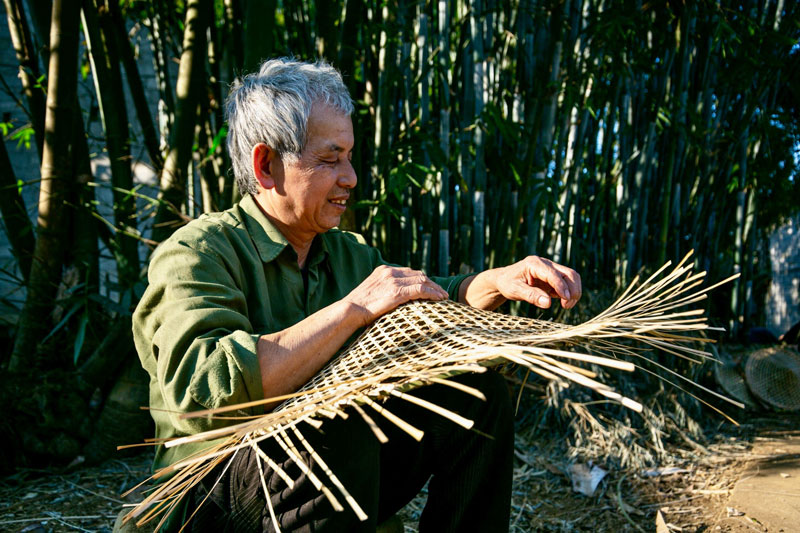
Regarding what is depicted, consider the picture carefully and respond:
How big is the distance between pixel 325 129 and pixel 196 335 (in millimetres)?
554

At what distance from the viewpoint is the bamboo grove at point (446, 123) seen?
227cm

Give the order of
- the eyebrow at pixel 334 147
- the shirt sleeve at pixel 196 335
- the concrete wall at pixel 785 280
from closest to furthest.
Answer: the shirt sleeve at pixel 196 335 → the eyebrow at pixel 334 147 → the concrete wall at pixel 785 280

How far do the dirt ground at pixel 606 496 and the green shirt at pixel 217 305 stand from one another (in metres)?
0.93

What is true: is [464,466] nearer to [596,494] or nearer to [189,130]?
[596,494]

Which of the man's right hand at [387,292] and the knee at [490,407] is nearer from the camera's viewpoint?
the man's right hand at [387,292]

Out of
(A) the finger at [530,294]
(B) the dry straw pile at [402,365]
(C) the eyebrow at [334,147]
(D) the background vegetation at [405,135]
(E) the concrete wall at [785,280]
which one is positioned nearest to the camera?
(B) the dry straw pile at [402,365]

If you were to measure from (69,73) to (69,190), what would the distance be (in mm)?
424

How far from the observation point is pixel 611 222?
A: 304 centimetres

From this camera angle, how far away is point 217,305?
3.62 feet

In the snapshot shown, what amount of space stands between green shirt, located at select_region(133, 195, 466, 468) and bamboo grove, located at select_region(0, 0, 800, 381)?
69 cm

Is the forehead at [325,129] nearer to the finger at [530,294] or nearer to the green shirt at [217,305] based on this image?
the green shirt at [217,305]

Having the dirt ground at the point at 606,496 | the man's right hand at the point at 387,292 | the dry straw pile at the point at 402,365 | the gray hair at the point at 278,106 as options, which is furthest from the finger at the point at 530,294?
the dirt ground at the point at 606,496

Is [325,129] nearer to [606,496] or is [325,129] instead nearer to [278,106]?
[278,106]

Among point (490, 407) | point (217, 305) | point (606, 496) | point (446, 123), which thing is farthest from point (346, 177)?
point (606, 496)
